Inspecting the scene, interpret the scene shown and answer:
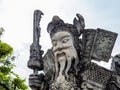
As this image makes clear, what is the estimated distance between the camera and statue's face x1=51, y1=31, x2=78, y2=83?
799 cm

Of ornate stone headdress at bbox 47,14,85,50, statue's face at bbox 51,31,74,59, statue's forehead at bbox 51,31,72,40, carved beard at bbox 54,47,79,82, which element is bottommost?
carved beard at bbox 54,47,79,82

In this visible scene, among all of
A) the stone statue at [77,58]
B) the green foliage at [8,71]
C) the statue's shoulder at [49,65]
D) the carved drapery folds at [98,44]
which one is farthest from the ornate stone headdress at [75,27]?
the green foliage at [8,71]

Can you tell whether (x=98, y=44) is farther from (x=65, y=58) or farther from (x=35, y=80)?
(x=35, y=80)

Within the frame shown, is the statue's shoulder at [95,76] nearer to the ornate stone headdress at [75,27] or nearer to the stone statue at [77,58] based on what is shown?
the stone statue at [77,58]

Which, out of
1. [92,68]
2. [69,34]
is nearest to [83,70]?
[92,68]

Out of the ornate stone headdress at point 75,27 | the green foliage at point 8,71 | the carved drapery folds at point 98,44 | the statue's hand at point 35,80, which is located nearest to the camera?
the carved drapery folds at point 98,44

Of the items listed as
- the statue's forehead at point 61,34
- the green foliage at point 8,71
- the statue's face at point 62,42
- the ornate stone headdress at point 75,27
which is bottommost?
the statue's face at point 62,42

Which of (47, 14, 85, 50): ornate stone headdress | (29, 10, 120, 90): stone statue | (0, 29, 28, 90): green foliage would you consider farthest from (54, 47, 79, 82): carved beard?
(0, 29, 28, 90): green foliage

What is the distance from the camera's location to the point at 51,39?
8289 mm

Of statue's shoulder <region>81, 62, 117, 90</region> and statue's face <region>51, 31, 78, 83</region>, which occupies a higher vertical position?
statue's face <region>51, 31, 78, 83</region>

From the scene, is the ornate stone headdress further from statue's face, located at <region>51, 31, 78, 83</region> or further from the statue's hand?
the statue's hand

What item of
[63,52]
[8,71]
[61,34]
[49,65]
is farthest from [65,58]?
[8,71]

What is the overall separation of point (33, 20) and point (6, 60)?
548 inches

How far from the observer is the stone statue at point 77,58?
306 inches
